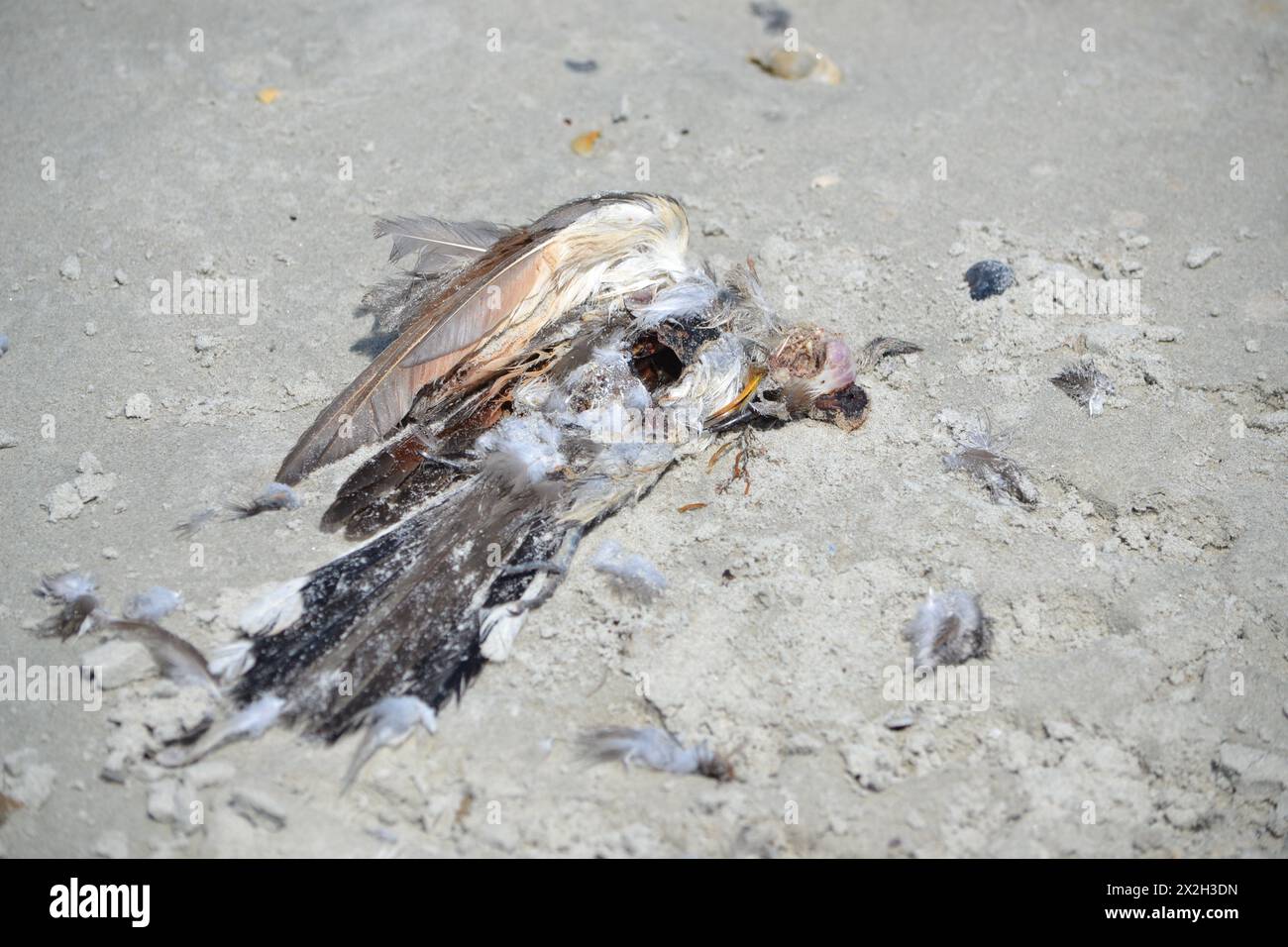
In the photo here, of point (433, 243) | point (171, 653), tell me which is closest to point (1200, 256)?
point (433, 243)

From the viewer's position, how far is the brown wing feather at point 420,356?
284cm

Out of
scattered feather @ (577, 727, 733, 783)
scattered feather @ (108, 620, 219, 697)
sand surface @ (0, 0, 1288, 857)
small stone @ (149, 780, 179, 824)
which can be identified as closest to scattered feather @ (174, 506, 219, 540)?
sand surface @ (0, 0, 1288, 857)

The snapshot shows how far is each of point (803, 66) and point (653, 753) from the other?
11.0ft

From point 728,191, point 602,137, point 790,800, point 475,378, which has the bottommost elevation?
point 790,800

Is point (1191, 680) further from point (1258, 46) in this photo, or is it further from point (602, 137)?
point (1258, 46)

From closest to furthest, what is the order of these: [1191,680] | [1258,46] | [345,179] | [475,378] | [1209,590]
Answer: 1. [1191,680]
2. [1209,590]
3. [475,378]
4. [345,179]
5. [1258,46]

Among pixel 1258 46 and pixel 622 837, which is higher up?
pixel 1258 46

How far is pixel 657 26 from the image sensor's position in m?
4.54

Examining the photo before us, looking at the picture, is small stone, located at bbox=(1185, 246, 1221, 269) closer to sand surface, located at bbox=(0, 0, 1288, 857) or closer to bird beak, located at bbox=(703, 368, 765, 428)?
sand surface, located at bbox=(0, 0, 1288, 857)

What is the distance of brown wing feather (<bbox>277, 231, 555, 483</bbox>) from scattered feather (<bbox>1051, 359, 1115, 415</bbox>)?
1728 mm

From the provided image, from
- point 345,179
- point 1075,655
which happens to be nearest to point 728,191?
point 345,179

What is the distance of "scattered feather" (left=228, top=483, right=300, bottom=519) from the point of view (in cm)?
272

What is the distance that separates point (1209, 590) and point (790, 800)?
4.34 ft
